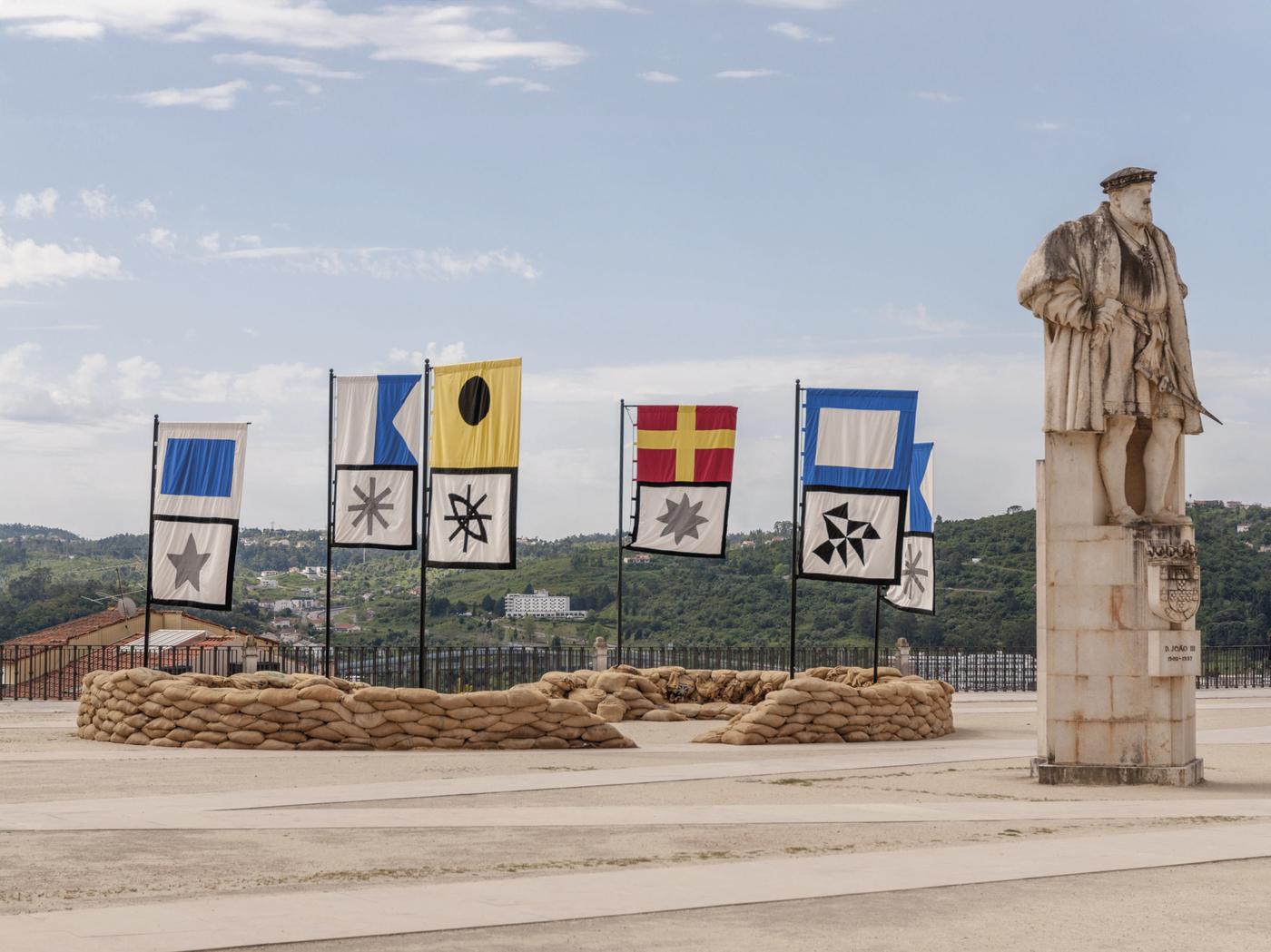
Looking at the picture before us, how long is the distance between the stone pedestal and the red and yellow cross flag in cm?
1039

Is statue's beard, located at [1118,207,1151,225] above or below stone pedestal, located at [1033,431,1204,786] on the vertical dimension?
above

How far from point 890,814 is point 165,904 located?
262 inches

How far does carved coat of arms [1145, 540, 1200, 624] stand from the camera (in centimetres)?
1561

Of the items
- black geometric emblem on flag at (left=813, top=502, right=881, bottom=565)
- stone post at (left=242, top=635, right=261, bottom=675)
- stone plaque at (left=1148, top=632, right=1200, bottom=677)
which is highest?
black geometric emblem on flag at (left=813, top=502, right=881, bottom=565)

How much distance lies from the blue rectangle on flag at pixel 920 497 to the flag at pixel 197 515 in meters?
12.0

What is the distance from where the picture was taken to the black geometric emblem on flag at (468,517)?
21.6 metres

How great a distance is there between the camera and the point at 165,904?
8.66 metres

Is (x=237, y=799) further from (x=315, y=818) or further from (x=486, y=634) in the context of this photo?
(x=486, y=634)

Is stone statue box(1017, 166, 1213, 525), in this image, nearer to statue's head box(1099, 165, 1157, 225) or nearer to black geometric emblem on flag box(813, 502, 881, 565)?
statue's head box(1099, 165, 1157, 225)

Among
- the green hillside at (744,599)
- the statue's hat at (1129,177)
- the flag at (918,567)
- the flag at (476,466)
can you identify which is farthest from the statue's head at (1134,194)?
the green hillside at (744,599)

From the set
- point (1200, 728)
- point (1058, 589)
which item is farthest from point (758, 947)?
point (1200, 728)

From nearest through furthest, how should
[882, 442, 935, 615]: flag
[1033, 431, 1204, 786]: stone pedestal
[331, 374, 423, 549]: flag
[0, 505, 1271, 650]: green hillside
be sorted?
[1033, 431, 1204, 786]: stone pedestal, [331, 374, 423, 549]: flag, [882, 442, 935, 615]: flag, [0, 505, 1271, 650]: green hillside

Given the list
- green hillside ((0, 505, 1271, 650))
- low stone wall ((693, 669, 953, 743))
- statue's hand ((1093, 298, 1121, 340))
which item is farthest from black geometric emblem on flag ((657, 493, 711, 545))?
green hillside ((0, 505, 1271, 650))

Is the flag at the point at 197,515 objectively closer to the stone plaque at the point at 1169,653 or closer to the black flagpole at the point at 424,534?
the black flagpole at the point at 424,534
